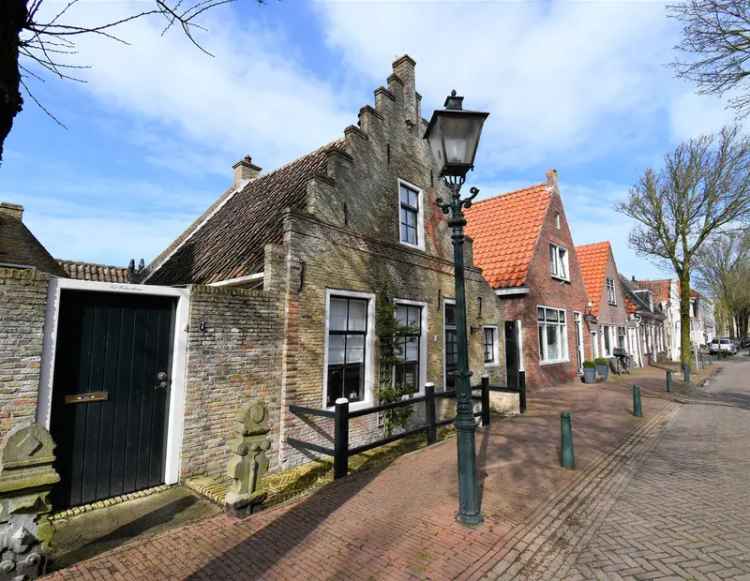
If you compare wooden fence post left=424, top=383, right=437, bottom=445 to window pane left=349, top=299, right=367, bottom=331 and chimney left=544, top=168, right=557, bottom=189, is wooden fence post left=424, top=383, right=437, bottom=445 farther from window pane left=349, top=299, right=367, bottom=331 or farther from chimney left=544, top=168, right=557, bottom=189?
chimney left=544, top=168, right=557, bottom=189

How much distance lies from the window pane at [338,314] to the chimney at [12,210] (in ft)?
47.9

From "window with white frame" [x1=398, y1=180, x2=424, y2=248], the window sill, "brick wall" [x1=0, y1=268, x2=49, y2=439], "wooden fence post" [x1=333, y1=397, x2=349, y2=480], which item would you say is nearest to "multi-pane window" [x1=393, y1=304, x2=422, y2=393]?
"window with white frame" [x1=398, y1=180, x2=424, y2=248]

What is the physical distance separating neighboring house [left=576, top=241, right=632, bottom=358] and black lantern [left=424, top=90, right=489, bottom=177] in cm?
1804

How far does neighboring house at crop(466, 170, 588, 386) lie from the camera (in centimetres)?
1489

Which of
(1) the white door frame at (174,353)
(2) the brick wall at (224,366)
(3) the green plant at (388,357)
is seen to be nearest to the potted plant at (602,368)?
(3) the green plant at (388,357)

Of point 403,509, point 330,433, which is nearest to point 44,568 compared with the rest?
point 403,509

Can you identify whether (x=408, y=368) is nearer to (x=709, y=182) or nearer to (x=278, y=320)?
Result: (x=278, y=320)

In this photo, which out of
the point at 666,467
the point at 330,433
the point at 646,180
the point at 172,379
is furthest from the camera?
the point at 646,180

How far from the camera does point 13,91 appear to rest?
210 cm

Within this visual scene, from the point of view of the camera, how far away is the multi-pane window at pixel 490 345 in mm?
12773

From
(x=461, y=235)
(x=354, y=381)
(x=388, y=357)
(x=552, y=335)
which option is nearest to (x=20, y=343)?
(x=461, y=235)

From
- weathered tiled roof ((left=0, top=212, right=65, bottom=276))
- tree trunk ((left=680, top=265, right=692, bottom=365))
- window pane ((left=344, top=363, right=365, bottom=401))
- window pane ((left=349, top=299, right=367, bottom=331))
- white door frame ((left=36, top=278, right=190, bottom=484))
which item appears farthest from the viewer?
tree trunk ((left=680, top=265, right=692, bottom=365))

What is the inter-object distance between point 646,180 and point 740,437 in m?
14.3

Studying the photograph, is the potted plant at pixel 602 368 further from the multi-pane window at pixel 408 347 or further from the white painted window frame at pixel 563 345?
the multi-pane window at pixel 408 347
